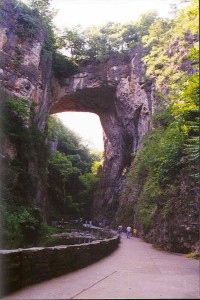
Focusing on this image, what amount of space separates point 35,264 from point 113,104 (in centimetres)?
3659

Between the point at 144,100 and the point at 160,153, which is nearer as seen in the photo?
the point at 160,153

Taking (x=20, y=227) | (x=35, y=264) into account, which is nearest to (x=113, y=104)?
(x=20, y=227)

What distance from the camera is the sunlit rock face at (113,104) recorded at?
120ft

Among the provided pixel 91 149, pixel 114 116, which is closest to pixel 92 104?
pixel 114 116

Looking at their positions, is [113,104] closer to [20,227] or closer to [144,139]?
[144,139]

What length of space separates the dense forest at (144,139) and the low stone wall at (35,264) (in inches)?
172

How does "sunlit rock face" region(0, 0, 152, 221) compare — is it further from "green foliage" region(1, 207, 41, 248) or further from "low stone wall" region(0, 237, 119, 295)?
"low stone wall" region(0, 237, 119, 295)

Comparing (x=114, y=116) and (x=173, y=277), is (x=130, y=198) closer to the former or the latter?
(x=114, y=116)

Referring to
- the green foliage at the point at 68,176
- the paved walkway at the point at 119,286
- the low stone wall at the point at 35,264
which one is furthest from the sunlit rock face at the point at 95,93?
the paved walkway at the point at 119,286

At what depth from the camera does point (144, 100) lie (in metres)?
34.9

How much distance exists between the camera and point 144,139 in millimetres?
28797

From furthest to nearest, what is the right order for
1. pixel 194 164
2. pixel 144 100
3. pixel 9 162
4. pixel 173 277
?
pixel 144 100 → pixel 9 162 → pixel 194 164 → pixel 173 277

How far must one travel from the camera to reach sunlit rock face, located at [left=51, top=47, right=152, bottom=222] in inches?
1435

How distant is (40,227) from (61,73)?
2535cm
